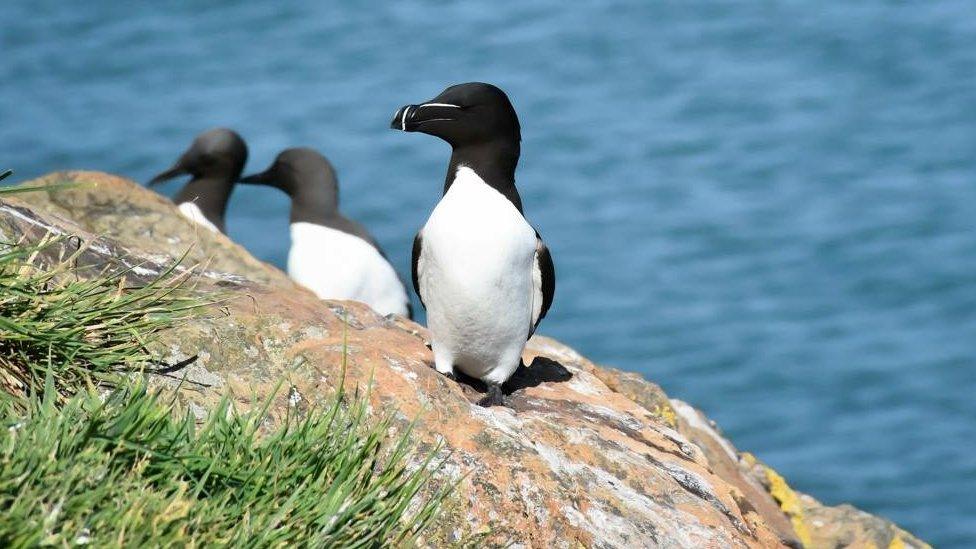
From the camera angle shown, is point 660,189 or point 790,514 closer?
point 790,514

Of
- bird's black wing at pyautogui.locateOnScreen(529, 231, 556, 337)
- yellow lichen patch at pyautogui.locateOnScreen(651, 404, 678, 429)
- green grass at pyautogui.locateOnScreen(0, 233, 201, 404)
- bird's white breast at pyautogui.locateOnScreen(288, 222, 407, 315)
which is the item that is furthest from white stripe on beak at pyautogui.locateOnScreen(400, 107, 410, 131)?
bird's white breast at pyautogui.locateOnScreen(288, 222, 407, 315)

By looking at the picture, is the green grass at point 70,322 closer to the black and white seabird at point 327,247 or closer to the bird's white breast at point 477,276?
the bird's white breast at point 477,276

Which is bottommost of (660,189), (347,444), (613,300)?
(347,444)

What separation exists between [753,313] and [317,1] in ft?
36.6

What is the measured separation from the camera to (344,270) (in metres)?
12.7

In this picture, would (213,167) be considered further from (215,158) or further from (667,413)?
(667,413)

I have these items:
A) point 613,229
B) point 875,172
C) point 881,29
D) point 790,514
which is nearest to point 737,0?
point 881,29

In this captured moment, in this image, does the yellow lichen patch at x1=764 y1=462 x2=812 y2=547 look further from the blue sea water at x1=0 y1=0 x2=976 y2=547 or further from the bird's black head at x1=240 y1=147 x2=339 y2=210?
the bird's black head at x1=240 y1=147 x2=339 y2=210

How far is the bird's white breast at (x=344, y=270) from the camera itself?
12.6 metres

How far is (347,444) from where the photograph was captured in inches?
181

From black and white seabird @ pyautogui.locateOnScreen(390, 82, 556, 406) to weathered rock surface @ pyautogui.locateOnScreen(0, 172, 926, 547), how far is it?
0.18 metres

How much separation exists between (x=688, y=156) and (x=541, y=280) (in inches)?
513

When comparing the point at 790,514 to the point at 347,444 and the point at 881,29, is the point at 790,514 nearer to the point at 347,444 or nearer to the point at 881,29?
the point at 347,444

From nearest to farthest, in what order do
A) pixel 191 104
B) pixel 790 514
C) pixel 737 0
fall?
pixel 790 514 < pixel 191 104 < pixel 737 0
